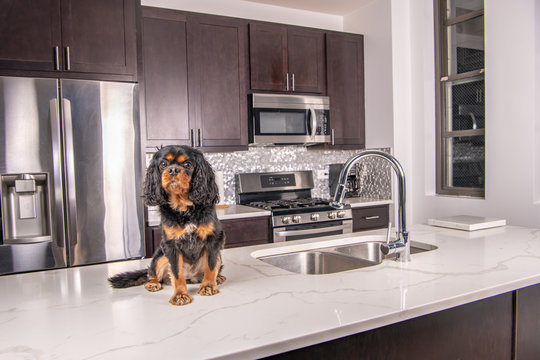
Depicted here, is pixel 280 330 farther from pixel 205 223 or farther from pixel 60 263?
pixel 60 263

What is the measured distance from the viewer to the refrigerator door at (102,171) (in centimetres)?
257

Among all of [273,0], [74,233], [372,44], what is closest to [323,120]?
[372,44]

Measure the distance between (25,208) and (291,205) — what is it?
189 cm

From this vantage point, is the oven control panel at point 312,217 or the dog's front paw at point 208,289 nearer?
the dog's front paw at point 208,289

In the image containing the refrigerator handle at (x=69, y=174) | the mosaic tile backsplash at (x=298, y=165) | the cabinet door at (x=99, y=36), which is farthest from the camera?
the mosaic tile backsplash at (x=298, y=165)

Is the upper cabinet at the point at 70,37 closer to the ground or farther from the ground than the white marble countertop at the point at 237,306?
farther from the ground

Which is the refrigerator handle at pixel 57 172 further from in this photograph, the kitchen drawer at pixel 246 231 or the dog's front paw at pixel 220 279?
the dog's front paw at pixel 220 279

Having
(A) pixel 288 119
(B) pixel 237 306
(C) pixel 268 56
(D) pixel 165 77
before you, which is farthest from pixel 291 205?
(B) pixel 237 306

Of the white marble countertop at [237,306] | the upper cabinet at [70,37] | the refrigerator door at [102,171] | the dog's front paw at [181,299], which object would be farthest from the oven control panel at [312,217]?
the dog's front paw at [181,299]

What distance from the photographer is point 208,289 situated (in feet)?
3.90

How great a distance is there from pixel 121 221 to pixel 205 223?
5.70ft

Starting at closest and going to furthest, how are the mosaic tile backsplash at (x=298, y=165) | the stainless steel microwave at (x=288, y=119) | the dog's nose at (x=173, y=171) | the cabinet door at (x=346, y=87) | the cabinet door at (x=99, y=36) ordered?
the dog's nose at (x=173, y=171) < the cabinet door at (x=99, y=36) < the stainless steel microwave at (x=288, y=119) < the mosaic tile backsplash at (x=298, y=165) < the cabinet door at (x=346, y=87)

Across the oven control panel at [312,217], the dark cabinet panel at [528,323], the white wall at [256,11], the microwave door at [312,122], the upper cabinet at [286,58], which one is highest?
the white wall at [256,11]

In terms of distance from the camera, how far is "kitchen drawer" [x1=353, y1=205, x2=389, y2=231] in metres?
3.70
